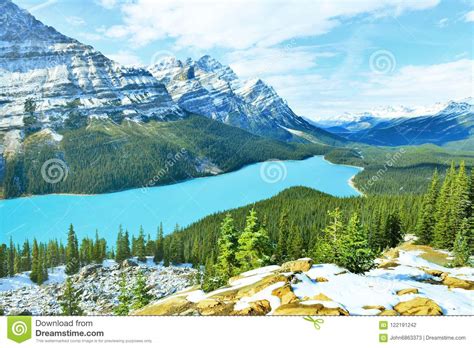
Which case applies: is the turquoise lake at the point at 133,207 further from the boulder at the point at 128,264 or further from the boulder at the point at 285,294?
the boulder at the point at 285,294

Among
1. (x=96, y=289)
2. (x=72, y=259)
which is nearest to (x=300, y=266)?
(x=96, y=289)

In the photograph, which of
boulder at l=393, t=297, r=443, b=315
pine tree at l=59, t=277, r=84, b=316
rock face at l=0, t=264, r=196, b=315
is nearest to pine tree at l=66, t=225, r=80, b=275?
rock face at l=0, t=264, r=196, b=315

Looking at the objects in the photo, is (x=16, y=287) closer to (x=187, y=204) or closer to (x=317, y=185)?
(x=187, y=204)

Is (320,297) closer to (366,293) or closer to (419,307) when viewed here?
(366,293)

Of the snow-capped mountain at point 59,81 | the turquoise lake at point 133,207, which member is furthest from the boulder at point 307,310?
the snow-capped mountain at point 59,81

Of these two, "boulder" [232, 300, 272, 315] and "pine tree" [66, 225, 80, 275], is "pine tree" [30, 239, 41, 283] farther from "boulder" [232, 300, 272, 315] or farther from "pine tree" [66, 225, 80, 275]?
"boulder" [232, 300, 272, 315]
